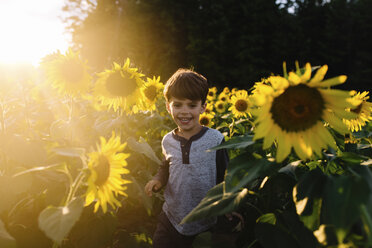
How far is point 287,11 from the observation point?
28.9 m

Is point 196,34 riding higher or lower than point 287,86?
higher

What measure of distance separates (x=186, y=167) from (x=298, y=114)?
45.4 inches

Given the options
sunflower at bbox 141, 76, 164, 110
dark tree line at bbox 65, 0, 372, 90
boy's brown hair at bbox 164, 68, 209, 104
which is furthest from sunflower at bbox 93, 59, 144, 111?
dark tree line at bbox 65, 0, 372, 90

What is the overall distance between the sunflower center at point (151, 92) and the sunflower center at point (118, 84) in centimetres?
84

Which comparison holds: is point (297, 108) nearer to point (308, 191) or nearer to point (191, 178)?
point (308, 191)

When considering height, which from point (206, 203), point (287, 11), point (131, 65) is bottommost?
point (206, 203)

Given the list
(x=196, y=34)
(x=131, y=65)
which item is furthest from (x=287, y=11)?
(x=131, y=65)

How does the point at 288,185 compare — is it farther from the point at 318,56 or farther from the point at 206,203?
the point at 318,56

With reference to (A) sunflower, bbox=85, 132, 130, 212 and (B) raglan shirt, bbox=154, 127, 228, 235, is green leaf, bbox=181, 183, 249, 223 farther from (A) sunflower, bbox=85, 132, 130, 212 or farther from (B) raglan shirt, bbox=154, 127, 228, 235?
(B) raglan shirt, bbox=154, 127, 228, 235

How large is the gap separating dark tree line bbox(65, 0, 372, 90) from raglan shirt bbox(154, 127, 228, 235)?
74.0ft

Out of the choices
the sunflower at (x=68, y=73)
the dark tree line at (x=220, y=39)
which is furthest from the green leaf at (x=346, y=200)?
the dark tree line at (x=220, y=39)

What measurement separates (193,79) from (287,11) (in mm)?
31035

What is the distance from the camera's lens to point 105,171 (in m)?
1.17

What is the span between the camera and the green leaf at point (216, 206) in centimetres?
104
